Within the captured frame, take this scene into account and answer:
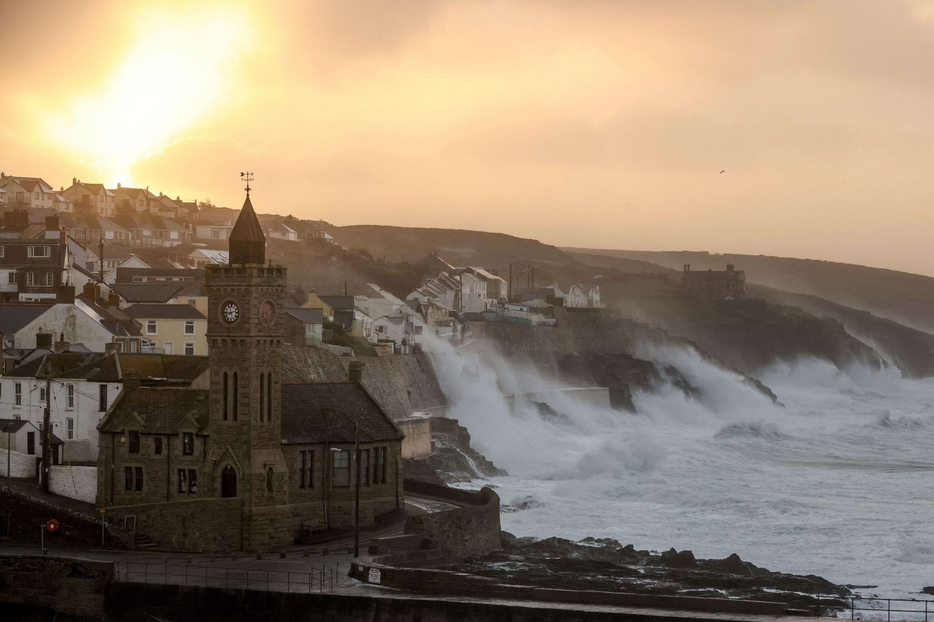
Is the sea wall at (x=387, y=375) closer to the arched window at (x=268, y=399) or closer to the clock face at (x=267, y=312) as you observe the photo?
the arched window at (x=268, y=399)

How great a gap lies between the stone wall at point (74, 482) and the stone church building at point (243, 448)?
0.80 m

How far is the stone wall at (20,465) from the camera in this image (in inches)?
1994

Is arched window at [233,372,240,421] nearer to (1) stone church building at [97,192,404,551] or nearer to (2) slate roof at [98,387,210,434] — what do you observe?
(1) stone church building at [97,192,404,551]

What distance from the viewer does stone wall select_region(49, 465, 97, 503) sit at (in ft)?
155

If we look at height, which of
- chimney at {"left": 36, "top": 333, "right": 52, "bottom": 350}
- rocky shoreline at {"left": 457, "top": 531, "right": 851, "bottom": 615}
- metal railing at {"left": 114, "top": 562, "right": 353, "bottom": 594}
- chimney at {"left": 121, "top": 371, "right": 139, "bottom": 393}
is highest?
chimney at {"left": 36, "top": 333, "right": 52, "bottom": 350}

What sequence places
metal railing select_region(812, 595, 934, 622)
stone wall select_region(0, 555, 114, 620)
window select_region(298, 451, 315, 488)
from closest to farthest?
metal railing select_region(812, 595, 934, 622) < stone wall select_region(0, 555, 114, 620) < window select_region(298, 451, 315, 488)

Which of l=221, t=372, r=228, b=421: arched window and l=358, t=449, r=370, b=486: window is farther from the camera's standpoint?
l=358, t=449, r=370, b=486: window

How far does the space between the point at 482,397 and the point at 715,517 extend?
3444 cm

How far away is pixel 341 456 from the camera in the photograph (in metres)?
45.4

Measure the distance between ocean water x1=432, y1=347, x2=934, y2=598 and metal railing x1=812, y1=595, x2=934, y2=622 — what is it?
219 cm

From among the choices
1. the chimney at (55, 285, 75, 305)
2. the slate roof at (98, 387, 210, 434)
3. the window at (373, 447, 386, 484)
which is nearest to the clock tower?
the slate roof at (98, 387, 210, 434)

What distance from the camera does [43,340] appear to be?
58.0 metres

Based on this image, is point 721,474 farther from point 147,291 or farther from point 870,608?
point 870,608

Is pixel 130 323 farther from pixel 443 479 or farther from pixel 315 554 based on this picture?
pixel 315 554
